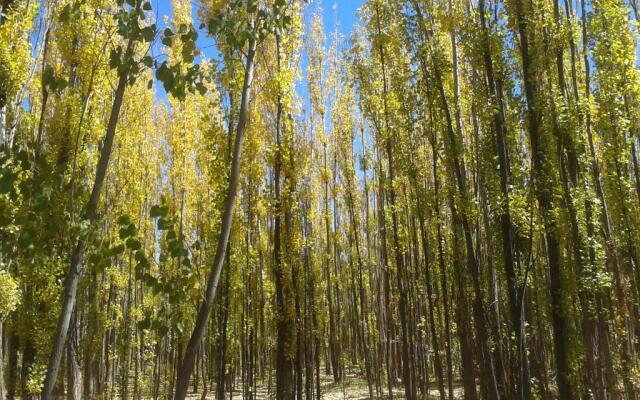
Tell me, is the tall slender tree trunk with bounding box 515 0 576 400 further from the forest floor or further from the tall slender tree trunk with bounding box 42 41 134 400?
the forest floor

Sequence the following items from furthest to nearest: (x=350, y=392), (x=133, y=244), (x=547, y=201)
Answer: (x=350, y=392)
(x=547, y=201)
(x=133, y=244)

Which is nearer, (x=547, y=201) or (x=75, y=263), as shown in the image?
(x=75, y=263)

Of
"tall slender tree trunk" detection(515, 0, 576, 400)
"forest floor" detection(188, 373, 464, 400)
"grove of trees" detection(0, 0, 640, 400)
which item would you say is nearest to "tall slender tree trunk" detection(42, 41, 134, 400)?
"grove of trees" detection(0, 0, 640, 400)

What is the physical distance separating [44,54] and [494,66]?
11.0 metres

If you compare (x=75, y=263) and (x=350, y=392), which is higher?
(x=75, y=263)

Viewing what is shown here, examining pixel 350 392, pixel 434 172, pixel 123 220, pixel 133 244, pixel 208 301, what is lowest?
pixel 350 392

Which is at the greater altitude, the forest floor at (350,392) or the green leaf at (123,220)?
the green leaf at (123,220)

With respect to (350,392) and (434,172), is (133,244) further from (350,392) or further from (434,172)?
(350,392)

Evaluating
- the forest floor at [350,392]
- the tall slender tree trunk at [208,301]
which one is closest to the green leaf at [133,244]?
the tall slender tree trunk at [208,301]

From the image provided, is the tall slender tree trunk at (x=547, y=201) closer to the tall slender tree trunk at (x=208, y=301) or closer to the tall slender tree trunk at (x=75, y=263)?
the tall slender tree trunk at (x=208, y=301)

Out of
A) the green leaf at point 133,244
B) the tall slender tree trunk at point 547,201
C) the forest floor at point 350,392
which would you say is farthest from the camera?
the forest floor at point 350,392

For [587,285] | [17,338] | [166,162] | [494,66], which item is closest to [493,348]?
[587,285]

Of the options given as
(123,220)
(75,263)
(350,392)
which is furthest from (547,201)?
(350,392)

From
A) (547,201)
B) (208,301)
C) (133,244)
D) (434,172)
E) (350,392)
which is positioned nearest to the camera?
(133,244)
